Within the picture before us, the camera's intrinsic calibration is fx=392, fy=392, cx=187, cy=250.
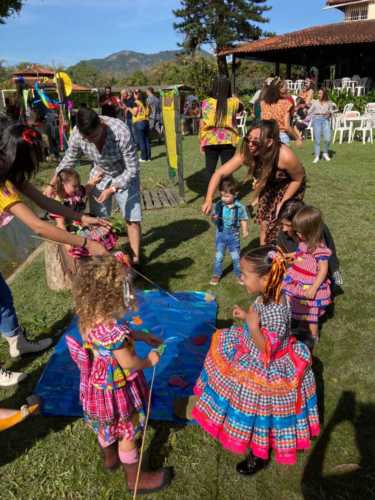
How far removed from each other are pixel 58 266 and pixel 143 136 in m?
8.04

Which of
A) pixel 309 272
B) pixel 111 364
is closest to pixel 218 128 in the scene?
pixel 309 272

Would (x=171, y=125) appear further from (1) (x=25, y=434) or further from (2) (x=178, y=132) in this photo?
(1) (x=25, y=434)

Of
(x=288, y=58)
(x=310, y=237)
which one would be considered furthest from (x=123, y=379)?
(x=288, y=58)

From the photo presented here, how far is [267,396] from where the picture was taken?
2.19 m

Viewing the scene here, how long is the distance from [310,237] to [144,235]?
348cm

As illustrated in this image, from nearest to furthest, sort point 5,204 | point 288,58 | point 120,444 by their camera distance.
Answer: point 120,444 → point 5,204 → point 288,58

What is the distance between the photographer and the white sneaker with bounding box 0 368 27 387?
3111mm

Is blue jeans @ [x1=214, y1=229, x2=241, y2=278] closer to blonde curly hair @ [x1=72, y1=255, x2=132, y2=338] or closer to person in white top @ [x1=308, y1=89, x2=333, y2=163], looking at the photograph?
blonde curly hair @ [x1=72, y1=255, x2=132, y2=338]

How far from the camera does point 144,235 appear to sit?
245 inches

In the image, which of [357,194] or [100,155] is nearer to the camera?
[100,155]

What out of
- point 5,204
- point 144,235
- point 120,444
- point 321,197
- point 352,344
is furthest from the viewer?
point 321,197

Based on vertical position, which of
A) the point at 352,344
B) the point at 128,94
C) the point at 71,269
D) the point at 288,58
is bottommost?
the point at 352,344

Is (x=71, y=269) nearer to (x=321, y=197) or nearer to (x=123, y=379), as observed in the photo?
(x=123, y=379)

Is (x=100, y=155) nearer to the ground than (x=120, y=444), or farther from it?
farther from it
